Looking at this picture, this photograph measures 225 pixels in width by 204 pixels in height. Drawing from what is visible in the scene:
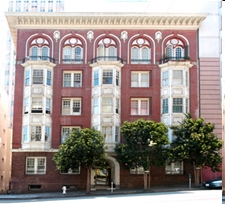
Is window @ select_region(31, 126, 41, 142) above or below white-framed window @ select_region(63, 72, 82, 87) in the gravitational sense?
below

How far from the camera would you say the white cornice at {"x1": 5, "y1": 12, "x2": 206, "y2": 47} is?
27891mm

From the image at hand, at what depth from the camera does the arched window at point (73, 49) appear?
28172 millimetres

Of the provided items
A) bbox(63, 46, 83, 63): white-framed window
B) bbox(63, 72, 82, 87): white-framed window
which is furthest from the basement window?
bbox(63, 46, 83, 63): white-framed window

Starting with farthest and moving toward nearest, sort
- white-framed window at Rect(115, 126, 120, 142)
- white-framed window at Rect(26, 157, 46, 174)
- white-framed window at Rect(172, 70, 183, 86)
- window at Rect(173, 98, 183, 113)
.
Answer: white-framed window at Rect(172, 70, 183, 86), window at Rect(173, 98, 183, 113), white-framed window at Rect(115, 126, 120, 142), white-framed window at Rect(26, 157, 46, 174)

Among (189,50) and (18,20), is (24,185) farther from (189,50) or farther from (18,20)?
(189,50)

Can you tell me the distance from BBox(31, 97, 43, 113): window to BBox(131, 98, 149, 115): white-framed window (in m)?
6.01

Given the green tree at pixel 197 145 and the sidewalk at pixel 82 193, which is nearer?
the sidewalk at pixel 82 193

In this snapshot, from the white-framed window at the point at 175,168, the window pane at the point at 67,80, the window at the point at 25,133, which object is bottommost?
the white-framed window at the point at 175,168

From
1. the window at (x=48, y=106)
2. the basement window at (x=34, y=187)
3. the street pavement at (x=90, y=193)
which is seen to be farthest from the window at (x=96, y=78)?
the basement window at (x=34, y=187)

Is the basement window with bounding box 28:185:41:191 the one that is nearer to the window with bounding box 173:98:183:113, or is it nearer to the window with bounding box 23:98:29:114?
the window with bounding box 23:98:29:114

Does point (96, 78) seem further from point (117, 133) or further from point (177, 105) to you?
point (177, 105)

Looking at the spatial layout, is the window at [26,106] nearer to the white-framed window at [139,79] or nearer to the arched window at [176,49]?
the white-framed window at [139,79]

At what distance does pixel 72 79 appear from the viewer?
91.6 feet

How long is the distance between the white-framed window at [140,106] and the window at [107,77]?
6.62ft
